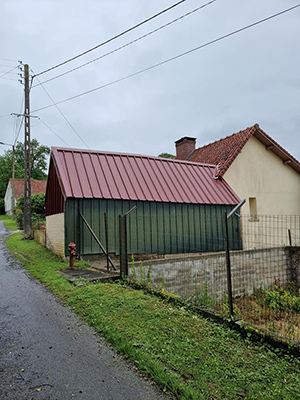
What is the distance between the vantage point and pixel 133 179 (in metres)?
12.2

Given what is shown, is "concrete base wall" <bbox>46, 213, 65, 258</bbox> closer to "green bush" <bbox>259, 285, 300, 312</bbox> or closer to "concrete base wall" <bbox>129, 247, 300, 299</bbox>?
"concrete base wall" <bbox>129, 247, 300, 299</bbox>

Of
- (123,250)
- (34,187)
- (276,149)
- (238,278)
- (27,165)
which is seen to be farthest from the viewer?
(34,187)

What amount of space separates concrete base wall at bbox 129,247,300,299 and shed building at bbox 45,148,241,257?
2630 millimetres

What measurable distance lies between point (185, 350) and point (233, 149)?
48.6 feet

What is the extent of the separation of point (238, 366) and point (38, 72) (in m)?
16.6

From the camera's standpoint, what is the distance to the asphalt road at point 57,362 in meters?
2.80

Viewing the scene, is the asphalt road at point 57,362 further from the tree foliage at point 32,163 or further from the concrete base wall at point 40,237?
the tree foliage at point 32,163

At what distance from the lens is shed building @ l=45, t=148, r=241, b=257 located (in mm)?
10492

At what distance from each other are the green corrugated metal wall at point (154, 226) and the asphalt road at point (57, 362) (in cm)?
497

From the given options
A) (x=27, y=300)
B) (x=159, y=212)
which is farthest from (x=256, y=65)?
(x=27, y=300)

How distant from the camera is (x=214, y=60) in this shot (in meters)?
12.9

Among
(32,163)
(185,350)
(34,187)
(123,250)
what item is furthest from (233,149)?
(32,163)

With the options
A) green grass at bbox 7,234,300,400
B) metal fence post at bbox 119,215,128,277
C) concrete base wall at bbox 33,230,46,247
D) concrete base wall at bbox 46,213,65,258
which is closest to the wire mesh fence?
metal fence post at bbox 119,215,128,277

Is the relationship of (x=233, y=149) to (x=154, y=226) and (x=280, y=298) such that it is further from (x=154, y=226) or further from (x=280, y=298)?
(x=280, y=298)
